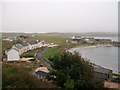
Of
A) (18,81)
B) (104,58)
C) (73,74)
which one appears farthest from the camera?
(104,58)

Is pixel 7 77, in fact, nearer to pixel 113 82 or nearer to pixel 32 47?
pixel 113 82

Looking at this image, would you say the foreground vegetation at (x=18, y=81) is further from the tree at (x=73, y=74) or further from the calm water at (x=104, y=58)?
the calm water at (x=104, y=58)

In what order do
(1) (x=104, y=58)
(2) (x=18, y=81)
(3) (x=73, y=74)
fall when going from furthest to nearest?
(1) (x=104, y=58) < (3) (x=73, y=74) < (2) (x=18, y=81)

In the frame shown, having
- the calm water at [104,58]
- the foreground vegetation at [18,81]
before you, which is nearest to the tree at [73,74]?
the foreground vegetation at [18,81]

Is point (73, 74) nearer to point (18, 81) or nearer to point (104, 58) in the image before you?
point (18, 81)

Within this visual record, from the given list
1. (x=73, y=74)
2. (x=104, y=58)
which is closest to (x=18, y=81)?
(x=73, y=74)

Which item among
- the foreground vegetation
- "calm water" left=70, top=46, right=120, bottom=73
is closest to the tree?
the foreground vegetation

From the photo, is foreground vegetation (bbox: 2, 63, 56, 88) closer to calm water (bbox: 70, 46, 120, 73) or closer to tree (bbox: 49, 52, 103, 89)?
tree (bbox: 49, 52, 103, 89)

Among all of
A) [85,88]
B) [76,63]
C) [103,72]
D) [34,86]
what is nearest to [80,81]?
[85,88]
